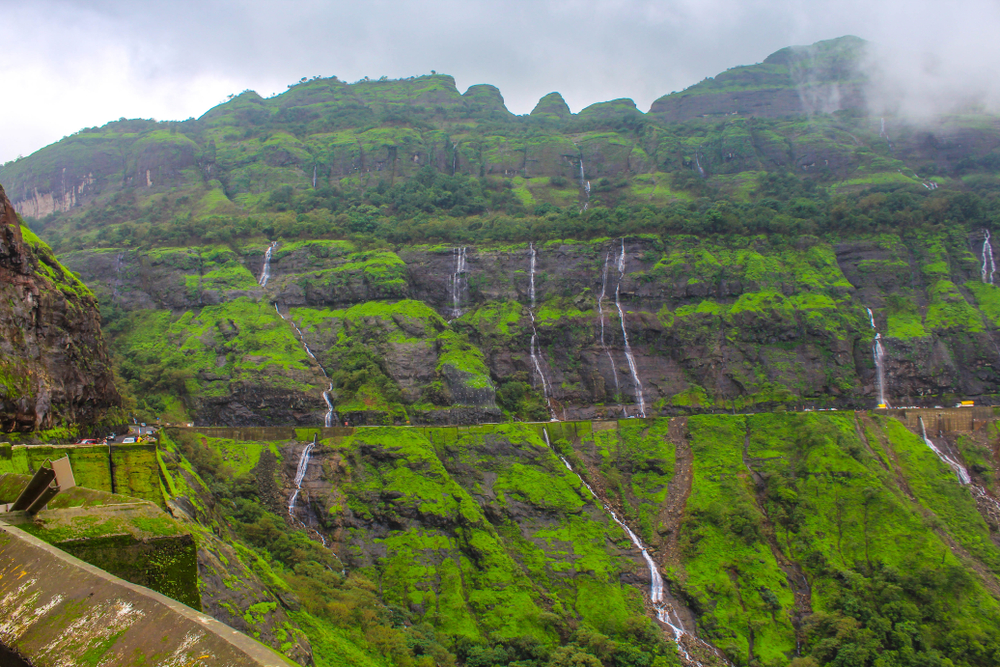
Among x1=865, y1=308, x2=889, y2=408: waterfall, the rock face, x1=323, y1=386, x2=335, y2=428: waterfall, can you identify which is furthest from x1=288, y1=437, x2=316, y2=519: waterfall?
x1=865, y1=308, x2=889, y2=408: waterfall

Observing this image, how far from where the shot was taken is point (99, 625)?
9.61 feet

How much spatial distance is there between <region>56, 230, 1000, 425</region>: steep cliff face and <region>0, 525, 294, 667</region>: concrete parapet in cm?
4340

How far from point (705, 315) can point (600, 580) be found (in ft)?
89.3

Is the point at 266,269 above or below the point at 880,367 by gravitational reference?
above

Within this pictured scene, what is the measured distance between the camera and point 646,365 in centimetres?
5303

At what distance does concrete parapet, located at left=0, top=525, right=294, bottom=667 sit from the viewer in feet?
8.47

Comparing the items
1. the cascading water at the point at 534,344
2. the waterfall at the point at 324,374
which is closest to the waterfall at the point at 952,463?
the cascading water at the point at 534,344

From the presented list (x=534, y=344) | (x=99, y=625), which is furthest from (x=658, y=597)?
(x=99, y=625)

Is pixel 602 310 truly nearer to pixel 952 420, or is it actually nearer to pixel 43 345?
pixel 952 420

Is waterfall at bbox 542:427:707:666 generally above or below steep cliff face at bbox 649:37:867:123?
below

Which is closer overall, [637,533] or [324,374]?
[637,533]

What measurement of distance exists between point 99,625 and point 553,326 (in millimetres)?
52519

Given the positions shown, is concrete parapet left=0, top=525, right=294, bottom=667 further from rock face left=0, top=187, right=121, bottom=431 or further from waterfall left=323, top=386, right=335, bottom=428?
waterfall left=323, top=386, right=335, bottom=428

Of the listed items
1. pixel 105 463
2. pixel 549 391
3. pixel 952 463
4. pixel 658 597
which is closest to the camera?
pixel 105 463
